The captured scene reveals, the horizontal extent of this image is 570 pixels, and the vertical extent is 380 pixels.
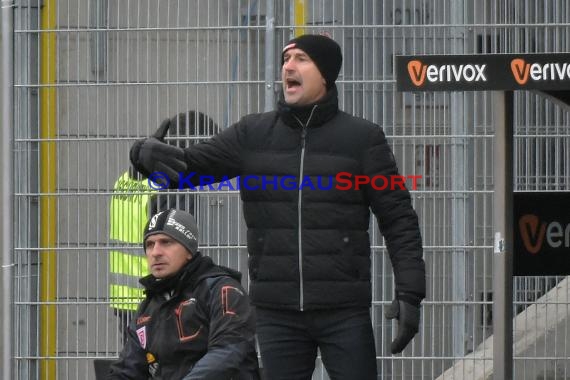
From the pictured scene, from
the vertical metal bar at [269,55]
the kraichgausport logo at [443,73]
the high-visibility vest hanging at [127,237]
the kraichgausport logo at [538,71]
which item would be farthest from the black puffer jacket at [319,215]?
the high-visibility vest hanging at [127,237]

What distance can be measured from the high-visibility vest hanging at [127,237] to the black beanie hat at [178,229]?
93.5 inches

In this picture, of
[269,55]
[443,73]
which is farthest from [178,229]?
[269,55]

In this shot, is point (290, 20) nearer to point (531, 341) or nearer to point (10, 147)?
point (10, 147)

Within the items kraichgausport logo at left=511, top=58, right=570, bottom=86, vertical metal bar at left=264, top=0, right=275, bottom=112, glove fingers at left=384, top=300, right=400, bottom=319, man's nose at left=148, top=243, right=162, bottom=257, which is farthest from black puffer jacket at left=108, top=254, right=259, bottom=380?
vertical metal bar at left=264, top=0, right=275, bottom=112

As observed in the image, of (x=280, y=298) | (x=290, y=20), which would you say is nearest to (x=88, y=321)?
(x=290, y=20)

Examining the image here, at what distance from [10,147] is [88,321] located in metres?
1.10

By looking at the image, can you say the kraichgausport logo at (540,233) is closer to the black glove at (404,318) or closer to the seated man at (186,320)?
the black glove at (404,318)

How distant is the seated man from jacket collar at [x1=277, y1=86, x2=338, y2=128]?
62 centimetres

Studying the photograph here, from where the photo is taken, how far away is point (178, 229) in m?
5.98

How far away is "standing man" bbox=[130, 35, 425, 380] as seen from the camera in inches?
235

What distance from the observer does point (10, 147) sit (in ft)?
27.5

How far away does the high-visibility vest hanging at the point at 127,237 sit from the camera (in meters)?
8.46

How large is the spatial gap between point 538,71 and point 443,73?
1.26 feet

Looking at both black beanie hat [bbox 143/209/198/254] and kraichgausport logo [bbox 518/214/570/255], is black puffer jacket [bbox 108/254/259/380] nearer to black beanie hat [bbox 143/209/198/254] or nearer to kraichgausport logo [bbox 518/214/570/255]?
black beanie hat [bbox 143/209/198/254]
